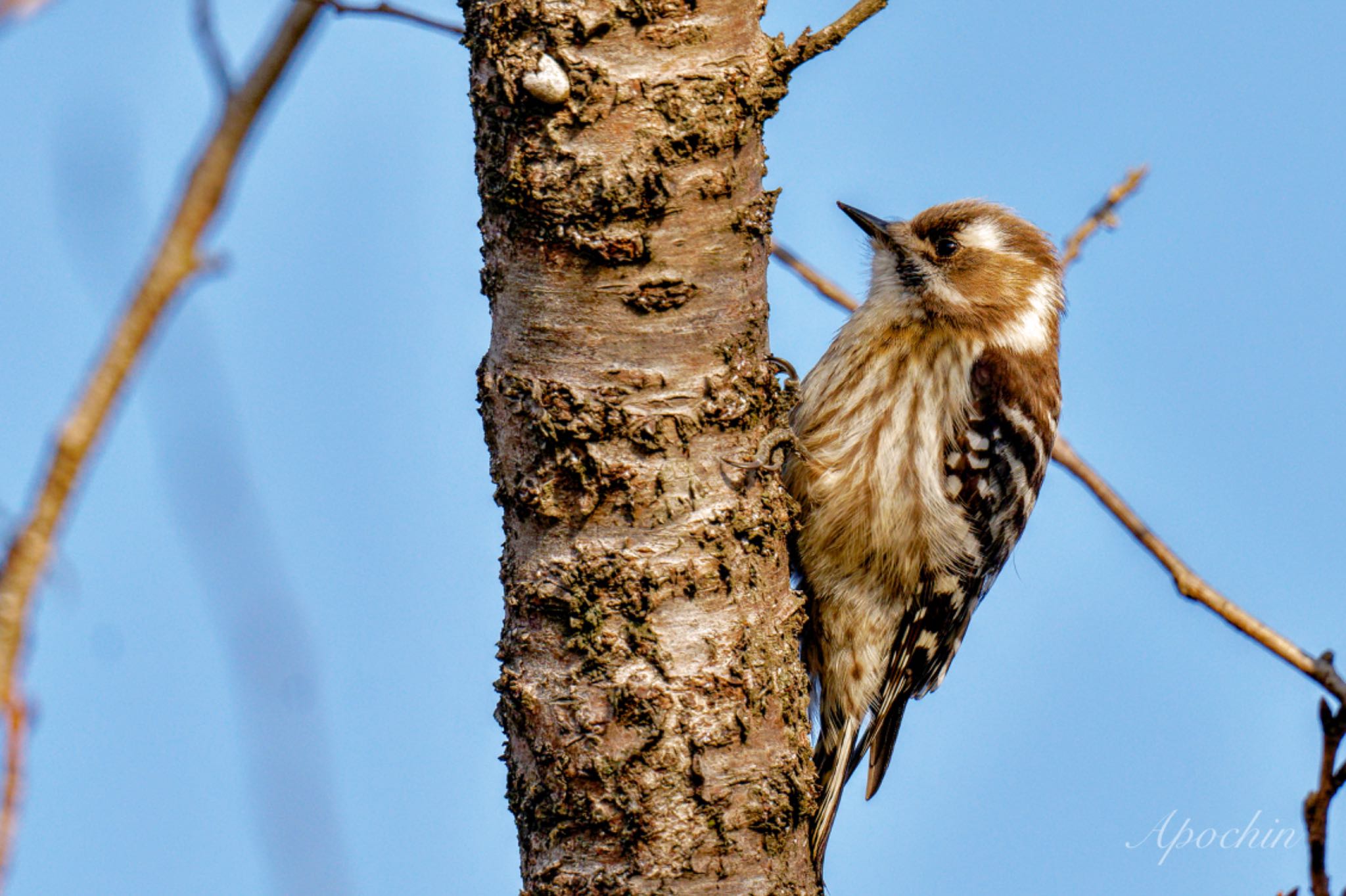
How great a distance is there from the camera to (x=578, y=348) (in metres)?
2.68

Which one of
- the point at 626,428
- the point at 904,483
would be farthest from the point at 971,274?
the point at 626,428

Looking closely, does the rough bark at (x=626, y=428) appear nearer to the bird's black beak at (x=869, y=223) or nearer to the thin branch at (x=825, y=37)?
the thin branch at (x=825, y=37)

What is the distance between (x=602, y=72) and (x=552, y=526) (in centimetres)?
90

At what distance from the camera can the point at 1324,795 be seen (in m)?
1.76

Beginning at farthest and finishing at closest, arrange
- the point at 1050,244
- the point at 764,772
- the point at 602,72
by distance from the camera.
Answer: the point at 1050,244, the point at 764,772, the point at 602,72

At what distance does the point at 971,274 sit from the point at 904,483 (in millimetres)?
1017

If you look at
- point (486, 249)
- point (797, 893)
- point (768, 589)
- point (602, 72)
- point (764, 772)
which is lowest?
point (797, 893)

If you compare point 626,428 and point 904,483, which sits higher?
point 626,428

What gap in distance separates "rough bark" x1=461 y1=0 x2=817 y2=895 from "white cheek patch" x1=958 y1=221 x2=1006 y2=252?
2.17m

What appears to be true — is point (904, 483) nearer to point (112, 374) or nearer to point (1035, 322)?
point (1035, 322)

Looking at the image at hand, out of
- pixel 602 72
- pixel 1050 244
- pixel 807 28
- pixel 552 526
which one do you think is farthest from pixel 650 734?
pixel 1050 244

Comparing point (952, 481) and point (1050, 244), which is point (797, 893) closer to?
point (952, 481)

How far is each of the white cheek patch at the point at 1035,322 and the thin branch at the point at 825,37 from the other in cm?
191

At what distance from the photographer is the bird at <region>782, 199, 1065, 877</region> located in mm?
3949
